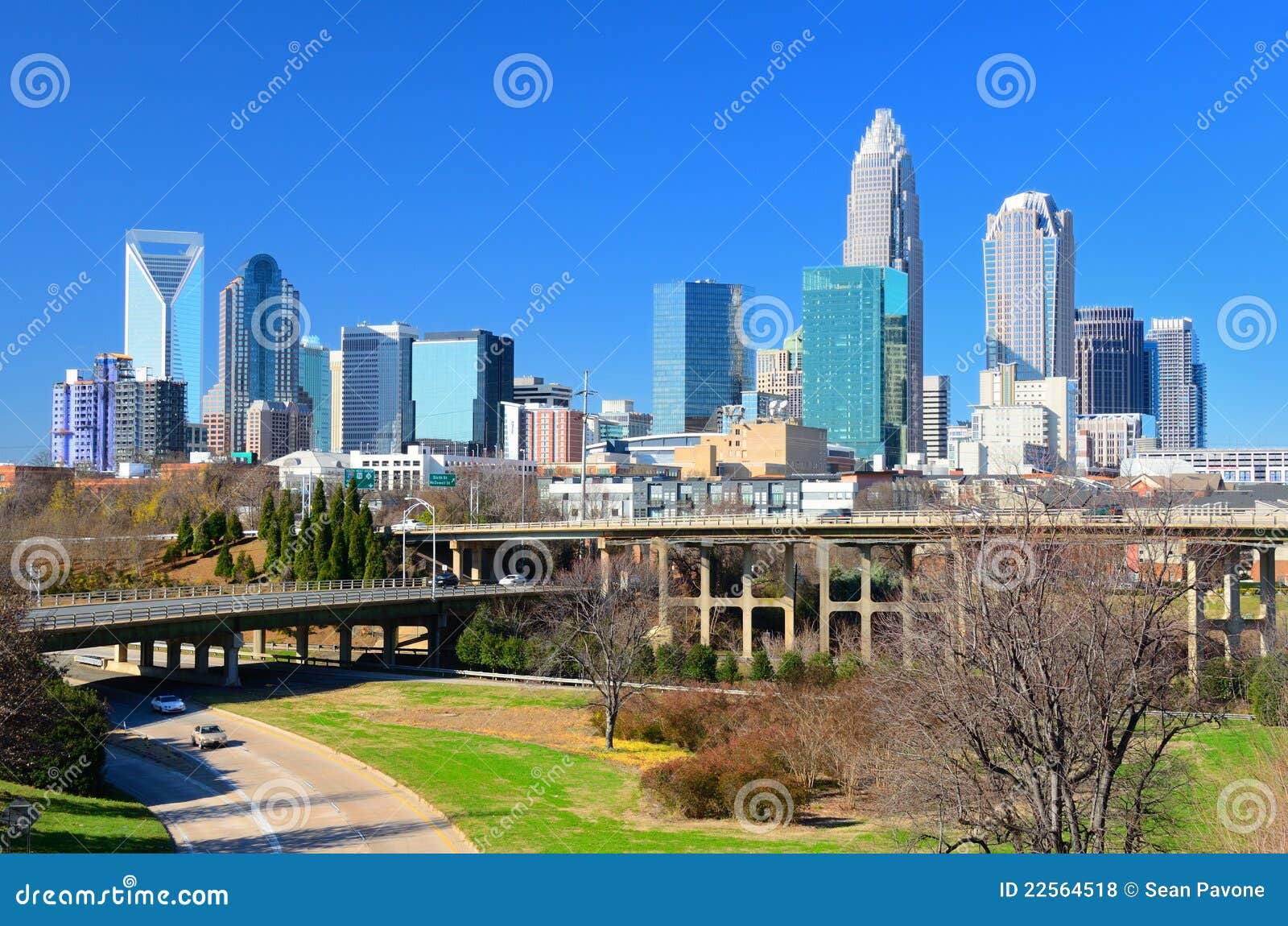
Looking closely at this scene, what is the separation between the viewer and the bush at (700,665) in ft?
177

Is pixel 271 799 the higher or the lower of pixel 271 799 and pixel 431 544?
the lower

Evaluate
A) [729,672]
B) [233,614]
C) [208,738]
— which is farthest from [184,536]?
[208,738]

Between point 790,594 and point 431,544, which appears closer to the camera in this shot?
point 790,594

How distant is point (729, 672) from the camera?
54781mm

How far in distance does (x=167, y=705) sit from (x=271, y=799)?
15.1 metres

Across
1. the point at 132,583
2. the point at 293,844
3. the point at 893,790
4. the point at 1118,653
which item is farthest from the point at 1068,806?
the point at 132,583

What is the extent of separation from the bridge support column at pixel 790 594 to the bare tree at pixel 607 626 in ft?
22.9

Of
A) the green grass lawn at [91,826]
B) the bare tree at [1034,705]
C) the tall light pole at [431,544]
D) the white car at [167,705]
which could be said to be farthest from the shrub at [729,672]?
the bare tree at [1034,705]

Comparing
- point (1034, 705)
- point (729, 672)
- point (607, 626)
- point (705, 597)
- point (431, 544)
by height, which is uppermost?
point (431, 544)

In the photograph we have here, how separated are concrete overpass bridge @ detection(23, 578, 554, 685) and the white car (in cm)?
309

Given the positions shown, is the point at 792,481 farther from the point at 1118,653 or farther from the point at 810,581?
the point at 1118,653

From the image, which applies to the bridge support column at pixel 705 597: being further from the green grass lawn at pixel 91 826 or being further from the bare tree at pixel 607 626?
the green grass lawn at pixel 91 826

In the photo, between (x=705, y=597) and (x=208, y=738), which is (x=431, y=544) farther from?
(x=208, y=738)

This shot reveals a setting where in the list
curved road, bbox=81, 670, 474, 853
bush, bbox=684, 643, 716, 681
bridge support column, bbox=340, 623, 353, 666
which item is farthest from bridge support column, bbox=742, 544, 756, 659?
curved road, bbox=81, 670, 474, 853
